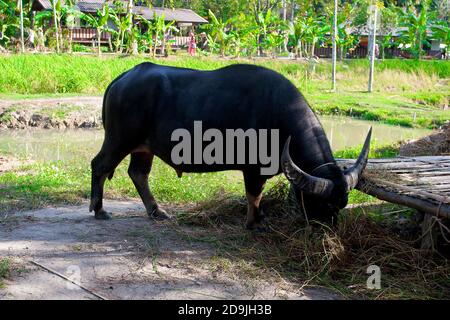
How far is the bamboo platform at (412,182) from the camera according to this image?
14.7 feet

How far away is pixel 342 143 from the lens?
13.2 m

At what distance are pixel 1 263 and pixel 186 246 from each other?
4.92 ft

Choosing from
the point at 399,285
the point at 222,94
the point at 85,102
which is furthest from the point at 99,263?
the point at 85,102

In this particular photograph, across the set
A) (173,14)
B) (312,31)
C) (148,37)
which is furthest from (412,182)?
(173,14)

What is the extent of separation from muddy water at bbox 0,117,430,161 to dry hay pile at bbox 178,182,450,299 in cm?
584

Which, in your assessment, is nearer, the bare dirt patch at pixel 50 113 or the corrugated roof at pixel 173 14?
the bare dirt patch at pixel 50 113

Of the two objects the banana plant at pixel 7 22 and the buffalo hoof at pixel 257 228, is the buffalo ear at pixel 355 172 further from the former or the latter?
the banana plant at pixel 7 22

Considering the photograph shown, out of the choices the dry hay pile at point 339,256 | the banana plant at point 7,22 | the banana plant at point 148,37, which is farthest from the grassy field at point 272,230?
the banana plant at point 7,22

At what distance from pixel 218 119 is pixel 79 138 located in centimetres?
782

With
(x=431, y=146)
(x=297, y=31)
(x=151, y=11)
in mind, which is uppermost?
(x=151, y=11)

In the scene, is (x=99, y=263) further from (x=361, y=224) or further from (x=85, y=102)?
(x=85, y=102)

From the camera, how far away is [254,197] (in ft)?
17.7

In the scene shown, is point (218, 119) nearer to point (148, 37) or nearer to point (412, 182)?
point (412, 182)

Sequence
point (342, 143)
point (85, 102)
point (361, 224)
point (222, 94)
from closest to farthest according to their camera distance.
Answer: point (361, 224), point (222, 94), point (342, 143), point (85, 102)
